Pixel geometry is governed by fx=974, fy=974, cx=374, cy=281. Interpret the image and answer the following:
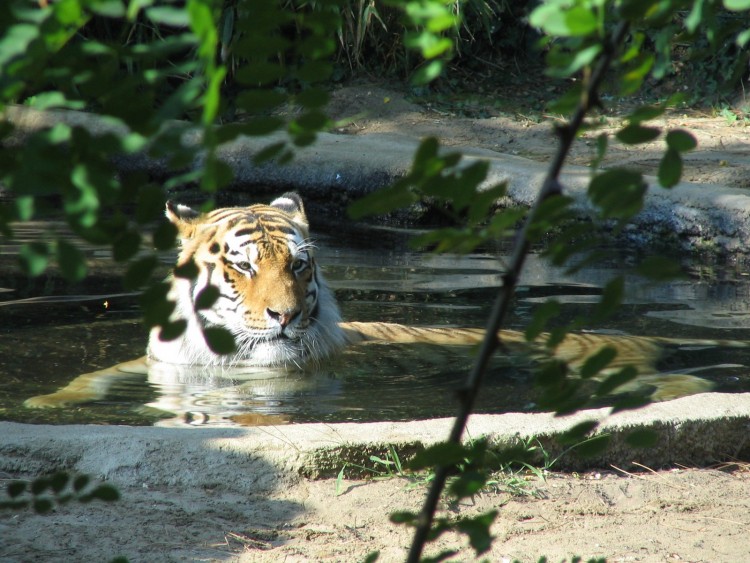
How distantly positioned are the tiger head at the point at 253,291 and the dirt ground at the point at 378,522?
58.9 inches

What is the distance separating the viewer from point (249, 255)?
4.32 metres

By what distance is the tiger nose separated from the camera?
4.26 metres

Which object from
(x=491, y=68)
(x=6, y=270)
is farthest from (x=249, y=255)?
(x=491, y=68)

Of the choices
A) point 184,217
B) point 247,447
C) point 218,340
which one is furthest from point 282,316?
point 218,340

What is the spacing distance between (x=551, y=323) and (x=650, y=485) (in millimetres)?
2521

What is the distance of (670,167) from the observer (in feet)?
3.29

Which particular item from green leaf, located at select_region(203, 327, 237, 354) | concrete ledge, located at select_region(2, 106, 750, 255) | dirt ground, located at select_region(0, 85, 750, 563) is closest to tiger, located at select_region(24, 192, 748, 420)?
dirt ground, located at select_region(0, 85, 750, 563)

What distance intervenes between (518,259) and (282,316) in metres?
3.28

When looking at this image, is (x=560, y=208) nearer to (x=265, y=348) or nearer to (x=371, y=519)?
(x=371, y=519)

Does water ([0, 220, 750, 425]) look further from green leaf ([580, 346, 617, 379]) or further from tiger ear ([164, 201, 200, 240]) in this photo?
green leaf ([580, 346, 617, 379])

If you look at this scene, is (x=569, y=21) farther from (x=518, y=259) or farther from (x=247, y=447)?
(x=247, y=447)

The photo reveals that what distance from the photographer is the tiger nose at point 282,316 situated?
4.26 m

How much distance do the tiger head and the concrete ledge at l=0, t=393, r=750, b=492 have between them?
1.25 metres

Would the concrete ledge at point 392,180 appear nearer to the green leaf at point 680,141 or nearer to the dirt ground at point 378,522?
the dirt ground at point 378,522
